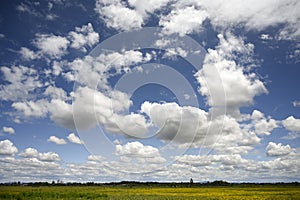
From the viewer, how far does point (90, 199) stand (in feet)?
126

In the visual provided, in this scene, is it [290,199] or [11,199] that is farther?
[11,199]

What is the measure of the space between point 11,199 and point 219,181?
126635mm

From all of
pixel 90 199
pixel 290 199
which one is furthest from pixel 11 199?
pixel 290 199

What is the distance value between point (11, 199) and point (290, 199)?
103 ft

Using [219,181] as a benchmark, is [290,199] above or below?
below

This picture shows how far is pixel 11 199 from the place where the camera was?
125 feet

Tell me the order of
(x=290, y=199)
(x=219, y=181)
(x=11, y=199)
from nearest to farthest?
(x=290, y=199) < (x=11, y=199) < (x=219, y=181)

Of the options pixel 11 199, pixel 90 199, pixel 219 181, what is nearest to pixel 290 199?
pixel 90 199

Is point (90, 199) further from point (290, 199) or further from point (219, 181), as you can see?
point (219, 181)

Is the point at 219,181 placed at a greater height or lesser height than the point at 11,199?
greater

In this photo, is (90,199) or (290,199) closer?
(290,199)

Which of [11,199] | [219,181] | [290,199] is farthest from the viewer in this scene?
[219,181]

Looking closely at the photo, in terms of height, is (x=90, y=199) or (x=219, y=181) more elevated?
(x=219, y=181)

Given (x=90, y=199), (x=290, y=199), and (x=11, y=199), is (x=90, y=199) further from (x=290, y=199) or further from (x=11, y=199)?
(x=290, y=199)
